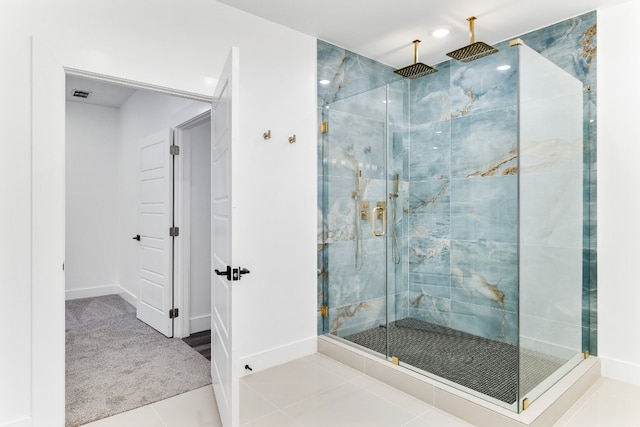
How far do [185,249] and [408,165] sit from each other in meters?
2.42

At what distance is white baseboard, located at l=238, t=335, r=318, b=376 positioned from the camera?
2863mm

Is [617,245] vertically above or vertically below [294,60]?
below

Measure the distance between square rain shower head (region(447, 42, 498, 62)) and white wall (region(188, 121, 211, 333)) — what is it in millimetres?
2436

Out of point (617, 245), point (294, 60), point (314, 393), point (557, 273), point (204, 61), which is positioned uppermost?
point (294, 60)

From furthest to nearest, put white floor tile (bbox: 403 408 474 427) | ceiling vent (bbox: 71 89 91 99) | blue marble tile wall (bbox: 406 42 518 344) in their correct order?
ceiling vent (bbox: 71 89 91 99), blue marble tile wall (bbox: 406 42 518 344), white floor tile (bbox: 403 408 474 427)

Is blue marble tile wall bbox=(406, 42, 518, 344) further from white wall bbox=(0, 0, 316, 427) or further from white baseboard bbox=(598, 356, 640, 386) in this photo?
white wall bbox=(0, 0, 316, 427)

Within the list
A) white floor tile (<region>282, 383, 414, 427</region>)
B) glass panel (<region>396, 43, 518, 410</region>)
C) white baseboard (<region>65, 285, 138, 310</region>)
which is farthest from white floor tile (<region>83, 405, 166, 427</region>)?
white baseboard (<region>65, 285, 138, 310</region>)

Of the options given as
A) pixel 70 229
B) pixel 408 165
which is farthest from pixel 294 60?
pixel 70 229

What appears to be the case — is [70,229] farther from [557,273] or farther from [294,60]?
[557,273]

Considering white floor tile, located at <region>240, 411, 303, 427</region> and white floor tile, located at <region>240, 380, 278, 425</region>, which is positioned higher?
white floor tile, located at <region>240, 380, 278, 425</region>

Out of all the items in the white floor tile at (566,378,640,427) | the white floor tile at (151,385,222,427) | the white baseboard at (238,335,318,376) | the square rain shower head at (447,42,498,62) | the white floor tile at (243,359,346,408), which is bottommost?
the white floor tile at (151,385,222,427)

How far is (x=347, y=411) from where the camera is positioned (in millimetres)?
2342
